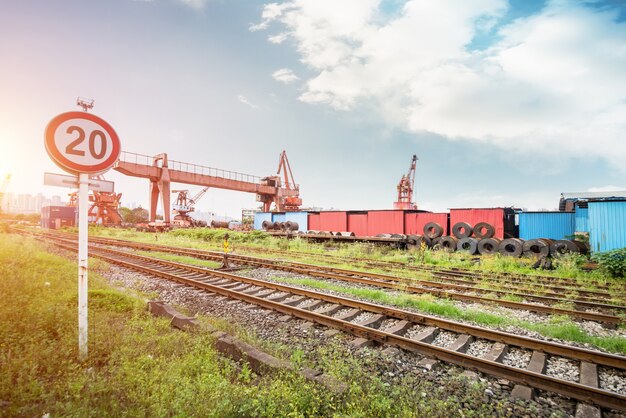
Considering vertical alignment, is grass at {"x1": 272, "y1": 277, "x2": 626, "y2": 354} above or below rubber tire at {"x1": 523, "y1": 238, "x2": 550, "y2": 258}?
below

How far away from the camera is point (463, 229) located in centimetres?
1895

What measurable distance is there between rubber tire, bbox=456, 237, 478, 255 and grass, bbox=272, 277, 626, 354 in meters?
10.9

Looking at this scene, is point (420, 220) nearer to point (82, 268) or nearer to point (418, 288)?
point (418, 288)

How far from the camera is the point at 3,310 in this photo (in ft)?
14.5

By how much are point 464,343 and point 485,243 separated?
13.6 m

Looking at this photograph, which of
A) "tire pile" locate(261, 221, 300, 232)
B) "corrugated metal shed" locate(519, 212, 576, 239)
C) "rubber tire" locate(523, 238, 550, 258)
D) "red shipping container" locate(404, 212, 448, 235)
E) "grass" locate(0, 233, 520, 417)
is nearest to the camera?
"grass" locate(0, 233, 520, 417)

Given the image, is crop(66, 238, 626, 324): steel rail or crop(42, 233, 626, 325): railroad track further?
crop(42, 233, 626, 325): railroad track

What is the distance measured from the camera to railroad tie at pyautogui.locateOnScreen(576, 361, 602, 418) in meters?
3.15

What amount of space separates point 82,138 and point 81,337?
2.33m

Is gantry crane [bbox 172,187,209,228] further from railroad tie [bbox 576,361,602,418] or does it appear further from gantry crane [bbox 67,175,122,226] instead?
railroad tie [bbox 576,361,602,418]

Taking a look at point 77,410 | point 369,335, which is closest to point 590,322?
point 369,335

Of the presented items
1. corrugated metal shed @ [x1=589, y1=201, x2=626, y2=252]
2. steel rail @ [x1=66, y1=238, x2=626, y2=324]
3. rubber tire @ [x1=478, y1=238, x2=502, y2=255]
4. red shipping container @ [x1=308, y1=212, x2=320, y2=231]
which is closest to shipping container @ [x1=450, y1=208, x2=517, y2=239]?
rubber tire @ [x1=478, y1=238, x2=502, y2=255]

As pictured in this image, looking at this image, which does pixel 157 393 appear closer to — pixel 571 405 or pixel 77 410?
pixel 77 410

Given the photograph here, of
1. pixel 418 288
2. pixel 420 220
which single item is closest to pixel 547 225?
pixel 420 220
